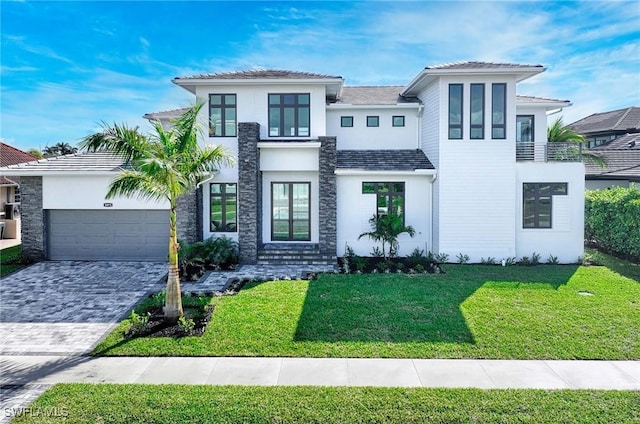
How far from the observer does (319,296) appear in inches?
430

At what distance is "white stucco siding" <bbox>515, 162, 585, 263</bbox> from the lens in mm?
14930

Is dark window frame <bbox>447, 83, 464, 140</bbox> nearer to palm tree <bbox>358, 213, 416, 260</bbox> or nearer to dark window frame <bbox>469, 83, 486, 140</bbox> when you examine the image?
dark window frame <bbox>469, 83, 486, 140</bbox>

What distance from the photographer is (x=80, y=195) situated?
15.6 metres

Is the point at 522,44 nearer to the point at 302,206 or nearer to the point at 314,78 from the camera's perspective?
the point at 314,78

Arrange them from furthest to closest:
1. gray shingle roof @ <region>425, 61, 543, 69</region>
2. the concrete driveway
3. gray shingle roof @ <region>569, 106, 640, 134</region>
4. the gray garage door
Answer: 1. gray shingle roof @ <region>569, 106, 640, 134</region>
2. the gray garage door
3. gray shingle roof @ <region>425, 61, 543, 69</region>
4. the concrete driveway

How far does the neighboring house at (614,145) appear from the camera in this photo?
21.9m

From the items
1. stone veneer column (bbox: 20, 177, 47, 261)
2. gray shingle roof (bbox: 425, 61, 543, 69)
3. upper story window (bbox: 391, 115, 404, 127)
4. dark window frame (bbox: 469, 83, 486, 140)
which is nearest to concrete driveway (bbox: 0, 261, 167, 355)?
stone veneer column (bbox: 20, 177, 47, 261)

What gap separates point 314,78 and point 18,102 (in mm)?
15411

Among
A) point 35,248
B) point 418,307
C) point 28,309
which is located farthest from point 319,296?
point 35,248

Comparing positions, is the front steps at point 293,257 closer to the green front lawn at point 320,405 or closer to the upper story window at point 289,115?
the upper story window at point 289,115

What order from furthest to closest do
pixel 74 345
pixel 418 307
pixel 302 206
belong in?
pixel 302 206 < pixel 418 307 < pixel 74 345

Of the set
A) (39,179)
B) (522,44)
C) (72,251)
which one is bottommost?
(72,251)

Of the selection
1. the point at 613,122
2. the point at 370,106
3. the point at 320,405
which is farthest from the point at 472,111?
→ the point at 613,122

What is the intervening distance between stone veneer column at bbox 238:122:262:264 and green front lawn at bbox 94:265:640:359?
2976 mm
